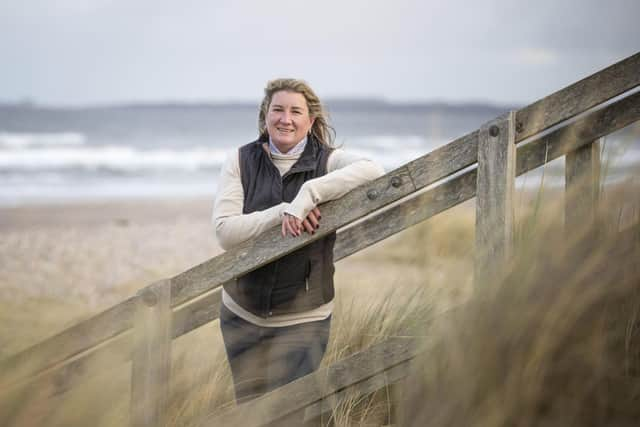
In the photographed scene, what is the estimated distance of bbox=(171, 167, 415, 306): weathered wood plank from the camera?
253 cm

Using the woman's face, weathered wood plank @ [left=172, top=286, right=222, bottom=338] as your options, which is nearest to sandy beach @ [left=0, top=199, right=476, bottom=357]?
weathered wood plank @ [left=172, top=286, right=222, bottom=338]

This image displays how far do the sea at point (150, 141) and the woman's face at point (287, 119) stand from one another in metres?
9.66

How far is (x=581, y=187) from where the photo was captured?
7.82 ft

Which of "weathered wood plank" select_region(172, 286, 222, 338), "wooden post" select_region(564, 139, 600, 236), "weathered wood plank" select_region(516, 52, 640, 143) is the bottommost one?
"weathered wood plank" select_region(172, 286, 222, 338)

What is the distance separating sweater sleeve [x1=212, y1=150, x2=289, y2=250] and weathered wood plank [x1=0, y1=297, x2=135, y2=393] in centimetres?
45

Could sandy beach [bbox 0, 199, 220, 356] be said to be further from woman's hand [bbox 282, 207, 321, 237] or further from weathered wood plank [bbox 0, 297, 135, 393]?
woman's hand [bbox 282, 207, 321, 237]

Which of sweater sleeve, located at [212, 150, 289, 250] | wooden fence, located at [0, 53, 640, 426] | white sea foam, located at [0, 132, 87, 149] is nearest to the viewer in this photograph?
wooden fence, located at [0, 53, 640, 426]

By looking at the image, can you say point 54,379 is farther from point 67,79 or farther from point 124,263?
point 67,79

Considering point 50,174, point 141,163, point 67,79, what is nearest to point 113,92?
point 67,79

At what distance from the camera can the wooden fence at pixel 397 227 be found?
235 cm

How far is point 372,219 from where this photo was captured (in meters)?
3.16

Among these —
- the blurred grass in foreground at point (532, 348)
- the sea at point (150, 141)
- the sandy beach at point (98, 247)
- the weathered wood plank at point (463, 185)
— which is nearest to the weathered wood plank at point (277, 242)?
the weathered wood plank at point (463, 185)

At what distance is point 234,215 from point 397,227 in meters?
0.66

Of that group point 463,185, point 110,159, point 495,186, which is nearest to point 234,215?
point 463,185
